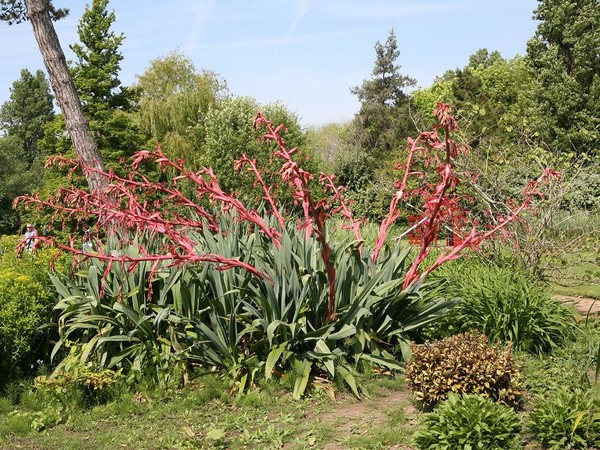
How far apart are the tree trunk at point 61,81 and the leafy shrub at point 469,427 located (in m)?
7.62

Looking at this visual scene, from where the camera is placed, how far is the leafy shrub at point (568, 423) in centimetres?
431

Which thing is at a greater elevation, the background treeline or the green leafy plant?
the background treeline

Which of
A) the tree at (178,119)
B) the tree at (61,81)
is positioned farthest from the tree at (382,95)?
the tree at (61,81)

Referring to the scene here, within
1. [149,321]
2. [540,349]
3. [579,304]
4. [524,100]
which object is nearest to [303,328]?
[149,321]

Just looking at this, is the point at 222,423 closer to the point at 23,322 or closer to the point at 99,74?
the point at 23,322

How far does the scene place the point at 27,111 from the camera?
5000 cm

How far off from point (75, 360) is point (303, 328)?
2.22 meters

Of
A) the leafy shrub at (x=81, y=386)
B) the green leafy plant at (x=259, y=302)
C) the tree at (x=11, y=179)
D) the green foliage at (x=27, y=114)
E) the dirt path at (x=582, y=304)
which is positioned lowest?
the dirt path at (x=582, y=304)

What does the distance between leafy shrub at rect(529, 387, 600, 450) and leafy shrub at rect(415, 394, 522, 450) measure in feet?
0.54

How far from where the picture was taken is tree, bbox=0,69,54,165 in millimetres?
49719

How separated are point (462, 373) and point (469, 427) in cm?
78

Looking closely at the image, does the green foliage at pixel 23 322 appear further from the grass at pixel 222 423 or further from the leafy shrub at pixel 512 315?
the leafy shrub at pixel 512 315

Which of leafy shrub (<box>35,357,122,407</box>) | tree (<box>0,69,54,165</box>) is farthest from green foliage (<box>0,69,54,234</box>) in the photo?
leafy shrub (<box>35,357,122,407</box>)

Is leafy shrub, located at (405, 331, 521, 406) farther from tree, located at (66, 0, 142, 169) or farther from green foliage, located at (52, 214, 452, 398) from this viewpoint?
tree, located at (66, 0, 142, 169)
